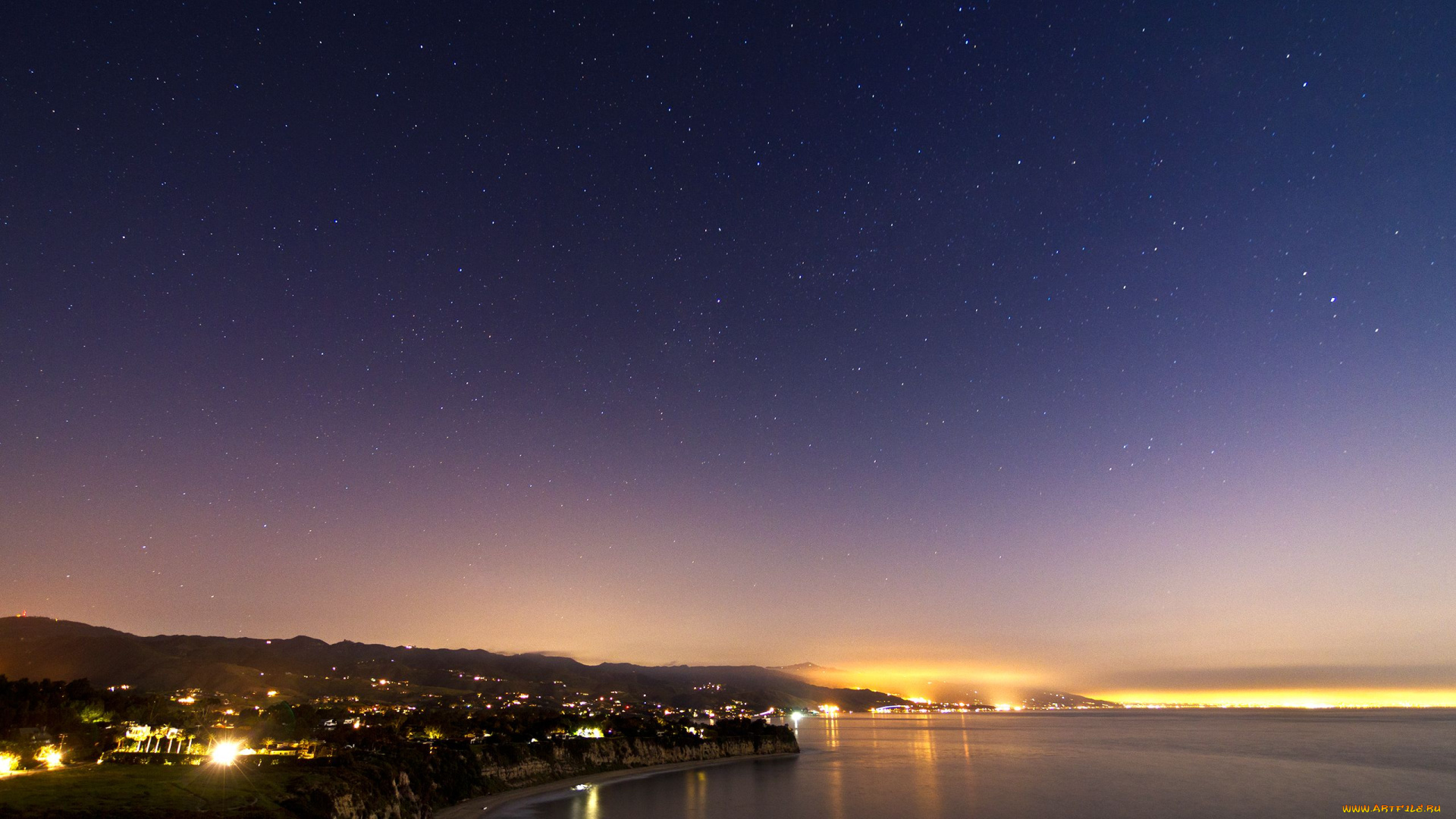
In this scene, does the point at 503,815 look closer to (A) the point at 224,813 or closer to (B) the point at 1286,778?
(A) the point at 224,813

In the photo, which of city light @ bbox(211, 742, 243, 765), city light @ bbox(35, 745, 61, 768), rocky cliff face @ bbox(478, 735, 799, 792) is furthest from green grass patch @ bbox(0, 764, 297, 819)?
rocky cliff face @ bbox(478, 735, 799, 792)

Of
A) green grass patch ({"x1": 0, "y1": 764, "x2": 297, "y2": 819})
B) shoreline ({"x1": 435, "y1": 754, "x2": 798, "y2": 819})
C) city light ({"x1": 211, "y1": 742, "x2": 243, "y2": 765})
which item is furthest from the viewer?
shoreline ({"x1": 435, "y1": 754, "x2": 798, "y2": 819})

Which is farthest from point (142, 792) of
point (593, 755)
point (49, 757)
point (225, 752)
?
point (593, 755)

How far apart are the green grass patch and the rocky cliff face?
33.2 m

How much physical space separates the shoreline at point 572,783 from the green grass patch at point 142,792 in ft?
61.6

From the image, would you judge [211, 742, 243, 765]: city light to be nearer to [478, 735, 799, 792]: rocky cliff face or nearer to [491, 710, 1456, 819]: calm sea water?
[491, 710, 1456, 819]: calm sea water

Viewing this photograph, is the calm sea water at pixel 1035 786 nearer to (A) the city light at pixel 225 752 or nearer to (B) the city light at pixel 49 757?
(A) the city light at pixel 225 752

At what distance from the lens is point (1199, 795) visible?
80.7 meters

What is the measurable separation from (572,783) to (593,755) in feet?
38.3

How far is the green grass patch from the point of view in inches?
1380

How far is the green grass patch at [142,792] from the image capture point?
115 ft

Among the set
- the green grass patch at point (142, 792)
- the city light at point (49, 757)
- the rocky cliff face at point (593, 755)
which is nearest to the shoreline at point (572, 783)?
the rocky cliff face at point (593, 755)

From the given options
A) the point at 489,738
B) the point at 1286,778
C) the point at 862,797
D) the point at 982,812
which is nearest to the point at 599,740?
the point at 489,738

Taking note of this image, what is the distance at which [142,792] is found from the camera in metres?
40.4
